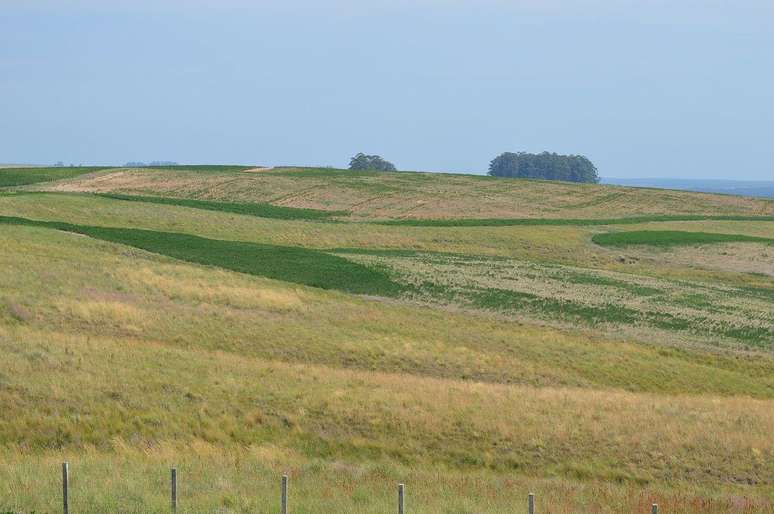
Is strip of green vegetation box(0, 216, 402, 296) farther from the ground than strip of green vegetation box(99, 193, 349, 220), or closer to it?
closer to it

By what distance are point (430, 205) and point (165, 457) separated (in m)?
76.8

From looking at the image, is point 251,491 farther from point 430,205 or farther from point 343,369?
point 430,205

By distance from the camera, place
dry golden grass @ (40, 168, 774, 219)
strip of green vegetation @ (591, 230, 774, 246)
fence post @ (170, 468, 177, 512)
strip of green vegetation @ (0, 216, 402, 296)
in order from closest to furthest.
A: fence post @ (170, 468, 177, 512) → strip of green vegetation @ (0, 216, 402, 296) → strip of green vegetation @ (591, 230, 774, 246) → dry golden grass @ (40, 168, 774, 219)

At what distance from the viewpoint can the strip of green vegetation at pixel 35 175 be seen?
111800mm

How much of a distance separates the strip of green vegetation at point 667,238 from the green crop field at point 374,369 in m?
1.31

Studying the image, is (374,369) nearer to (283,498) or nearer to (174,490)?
(174,490)

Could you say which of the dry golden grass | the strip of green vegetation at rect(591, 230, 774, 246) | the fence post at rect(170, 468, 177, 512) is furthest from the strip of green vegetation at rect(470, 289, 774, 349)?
the dry golden grass

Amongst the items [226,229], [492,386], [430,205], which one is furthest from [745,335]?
[430,205]

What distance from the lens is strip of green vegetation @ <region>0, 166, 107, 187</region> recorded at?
367 ft

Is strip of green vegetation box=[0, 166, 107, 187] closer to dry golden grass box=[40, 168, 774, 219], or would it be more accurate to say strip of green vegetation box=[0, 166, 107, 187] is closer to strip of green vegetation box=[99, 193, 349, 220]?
dry golden grass box=[40, 168, 774, 219]

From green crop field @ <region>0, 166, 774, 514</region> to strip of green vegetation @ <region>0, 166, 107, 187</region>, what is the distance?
146ft

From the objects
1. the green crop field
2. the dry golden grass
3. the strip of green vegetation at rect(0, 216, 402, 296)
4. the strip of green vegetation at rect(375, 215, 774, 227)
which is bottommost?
the green crop field

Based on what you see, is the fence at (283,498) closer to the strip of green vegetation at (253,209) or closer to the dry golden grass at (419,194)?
the strip of green vegetation at (253,209)

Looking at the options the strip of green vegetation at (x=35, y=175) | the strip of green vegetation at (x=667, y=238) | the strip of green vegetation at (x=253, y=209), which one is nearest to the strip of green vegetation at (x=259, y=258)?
the strip of green vegetation at (x=253, y=209)
